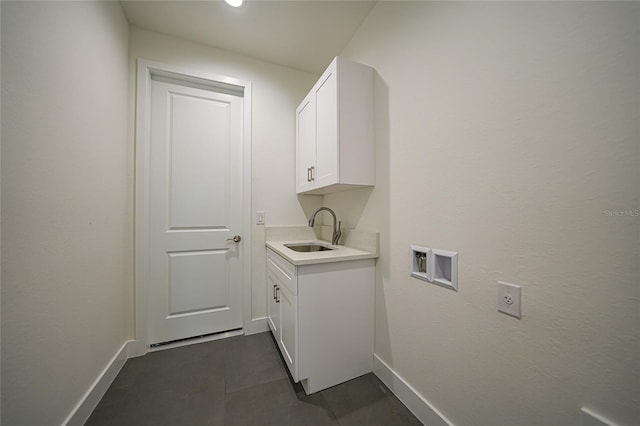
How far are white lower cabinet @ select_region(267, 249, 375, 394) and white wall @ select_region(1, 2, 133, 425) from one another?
41.7 inches

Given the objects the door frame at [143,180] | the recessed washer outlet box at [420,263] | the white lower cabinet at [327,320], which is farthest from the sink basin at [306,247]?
the door frame at [143,180]

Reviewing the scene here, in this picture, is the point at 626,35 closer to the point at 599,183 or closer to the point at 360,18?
the point at 599,183

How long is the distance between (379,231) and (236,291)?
1.44 m

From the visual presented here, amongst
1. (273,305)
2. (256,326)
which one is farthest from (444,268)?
(256,326)

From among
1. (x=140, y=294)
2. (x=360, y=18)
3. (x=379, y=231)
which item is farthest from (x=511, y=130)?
(x=140, y=294)

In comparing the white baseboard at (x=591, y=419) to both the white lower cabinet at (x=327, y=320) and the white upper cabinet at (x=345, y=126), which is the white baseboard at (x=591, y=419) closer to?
the white lower cabinet at (x=327, y=320)

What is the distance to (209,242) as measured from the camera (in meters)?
1.90

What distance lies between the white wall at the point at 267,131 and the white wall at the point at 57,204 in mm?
660

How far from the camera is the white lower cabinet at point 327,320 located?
1.24 m

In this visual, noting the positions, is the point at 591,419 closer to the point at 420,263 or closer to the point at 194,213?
the point at 420,263

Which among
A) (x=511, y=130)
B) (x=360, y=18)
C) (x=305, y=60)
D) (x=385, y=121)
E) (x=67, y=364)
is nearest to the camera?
(x=511, y=130)

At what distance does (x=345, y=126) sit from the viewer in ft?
4.54

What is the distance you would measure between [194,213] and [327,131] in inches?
53.3

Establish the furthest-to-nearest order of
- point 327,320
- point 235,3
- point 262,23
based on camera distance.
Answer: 1. point 262,23
2. point 235,3
3. point 327,320
